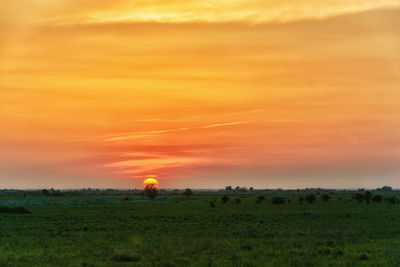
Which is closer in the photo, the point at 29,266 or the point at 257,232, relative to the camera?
the point at 29,266

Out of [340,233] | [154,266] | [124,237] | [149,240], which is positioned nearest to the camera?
[154,266]

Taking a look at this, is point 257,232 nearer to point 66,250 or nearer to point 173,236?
point 173,236

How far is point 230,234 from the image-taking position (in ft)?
122

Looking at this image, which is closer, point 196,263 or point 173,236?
point 196,263

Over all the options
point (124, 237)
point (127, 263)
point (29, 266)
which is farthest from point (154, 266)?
point (124, 237)

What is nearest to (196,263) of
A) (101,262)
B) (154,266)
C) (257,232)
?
(154,266)

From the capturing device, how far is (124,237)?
3509 cm

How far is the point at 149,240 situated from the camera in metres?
32.8

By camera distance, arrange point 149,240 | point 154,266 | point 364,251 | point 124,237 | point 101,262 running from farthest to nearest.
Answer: point 124,237, point 149,240, point 364,251, point 101,262, point 154,266

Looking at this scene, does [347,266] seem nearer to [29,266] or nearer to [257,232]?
[29,266]

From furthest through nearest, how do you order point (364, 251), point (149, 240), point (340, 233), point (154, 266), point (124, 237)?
1. point (340, 233)
2. point (124, 237)
3. point (149, 240)
4. point (364, 251)
5. point (154, 266)

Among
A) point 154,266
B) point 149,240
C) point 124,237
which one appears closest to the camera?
point 154,266

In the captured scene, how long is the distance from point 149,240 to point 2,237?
10.7 metres

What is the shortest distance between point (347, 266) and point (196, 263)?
21.8ft
